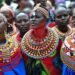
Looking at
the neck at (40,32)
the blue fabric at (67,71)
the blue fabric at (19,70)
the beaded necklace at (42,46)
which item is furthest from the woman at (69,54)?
the blue fabric at (19,70)

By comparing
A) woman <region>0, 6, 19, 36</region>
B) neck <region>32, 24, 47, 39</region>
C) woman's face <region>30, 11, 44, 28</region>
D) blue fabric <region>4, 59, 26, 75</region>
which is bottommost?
blue fabric <region>4, 59, 26, 75</region>

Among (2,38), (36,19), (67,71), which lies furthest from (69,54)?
(2,38)

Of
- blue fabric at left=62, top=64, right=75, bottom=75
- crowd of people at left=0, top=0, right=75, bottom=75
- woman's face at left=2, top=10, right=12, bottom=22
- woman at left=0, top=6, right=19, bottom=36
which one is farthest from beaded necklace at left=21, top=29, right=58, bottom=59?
woman's face at left=2, top=10, right=12, bottom=22

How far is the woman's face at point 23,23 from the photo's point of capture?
24.6ft

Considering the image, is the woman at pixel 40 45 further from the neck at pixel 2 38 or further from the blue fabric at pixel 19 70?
the neck at pixel 2 38

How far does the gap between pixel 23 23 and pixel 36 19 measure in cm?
96

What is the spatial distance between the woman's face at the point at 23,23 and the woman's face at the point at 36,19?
850 millimetres

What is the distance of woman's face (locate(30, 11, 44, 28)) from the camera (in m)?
6.60

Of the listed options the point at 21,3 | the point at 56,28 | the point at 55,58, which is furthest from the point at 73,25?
the point at 21,3

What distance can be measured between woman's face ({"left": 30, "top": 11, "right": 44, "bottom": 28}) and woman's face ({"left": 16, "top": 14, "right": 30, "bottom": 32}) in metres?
0.85

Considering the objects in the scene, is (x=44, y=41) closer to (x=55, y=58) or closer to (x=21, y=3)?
(x=55, y=58)

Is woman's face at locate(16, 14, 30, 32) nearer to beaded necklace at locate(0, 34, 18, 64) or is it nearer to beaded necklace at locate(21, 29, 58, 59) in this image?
beaded necklace at locate(21, 29, 58, 59)

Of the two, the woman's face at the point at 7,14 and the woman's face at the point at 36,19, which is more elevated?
the woman's face at the point at 36,19

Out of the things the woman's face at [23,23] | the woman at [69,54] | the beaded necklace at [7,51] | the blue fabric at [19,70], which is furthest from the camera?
the woman's face at [23,23]
